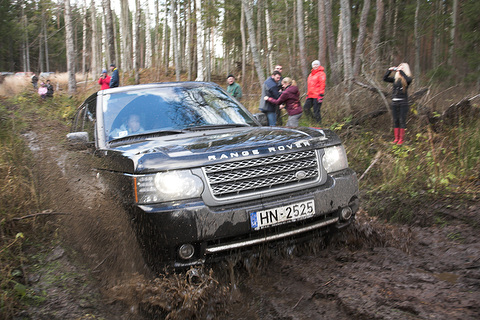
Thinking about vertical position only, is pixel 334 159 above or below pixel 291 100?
below

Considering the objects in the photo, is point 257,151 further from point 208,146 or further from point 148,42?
point 148,42

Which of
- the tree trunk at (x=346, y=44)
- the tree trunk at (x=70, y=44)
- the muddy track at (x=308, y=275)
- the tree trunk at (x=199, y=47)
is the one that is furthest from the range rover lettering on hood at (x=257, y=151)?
the tree trunk at (x=70, y=44)

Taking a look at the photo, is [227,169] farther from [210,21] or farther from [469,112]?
[210,21]

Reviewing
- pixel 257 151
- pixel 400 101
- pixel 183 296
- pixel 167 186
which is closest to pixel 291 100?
pixel 400 101

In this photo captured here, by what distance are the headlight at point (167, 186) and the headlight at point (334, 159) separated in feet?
3.75

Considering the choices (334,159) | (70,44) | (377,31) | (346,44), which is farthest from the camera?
(70,44)

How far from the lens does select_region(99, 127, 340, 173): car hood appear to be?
2779mm

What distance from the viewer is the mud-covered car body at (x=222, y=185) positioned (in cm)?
269

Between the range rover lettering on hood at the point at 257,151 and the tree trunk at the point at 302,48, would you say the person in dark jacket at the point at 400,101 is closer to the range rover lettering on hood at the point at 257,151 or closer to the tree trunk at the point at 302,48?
the range rover lettering on hood at the point at 257,151

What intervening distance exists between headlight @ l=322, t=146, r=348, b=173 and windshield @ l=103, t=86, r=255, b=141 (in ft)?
3.49

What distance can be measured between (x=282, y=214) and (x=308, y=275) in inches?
21.6

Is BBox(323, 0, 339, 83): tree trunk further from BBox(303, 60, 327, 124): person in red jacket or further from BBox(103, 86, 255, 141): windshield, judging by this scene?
BBox(103, 86, 255, 141): windshield

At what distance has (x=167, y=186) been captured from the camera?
2738mm

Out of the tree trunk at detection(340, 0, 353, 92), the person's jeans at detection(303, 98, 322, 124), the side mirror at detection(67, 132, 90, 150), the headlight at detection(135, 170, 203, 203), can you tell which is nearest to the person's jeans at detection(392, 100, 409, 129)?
the person's jeans at detection(303, 98, 322, 124)
